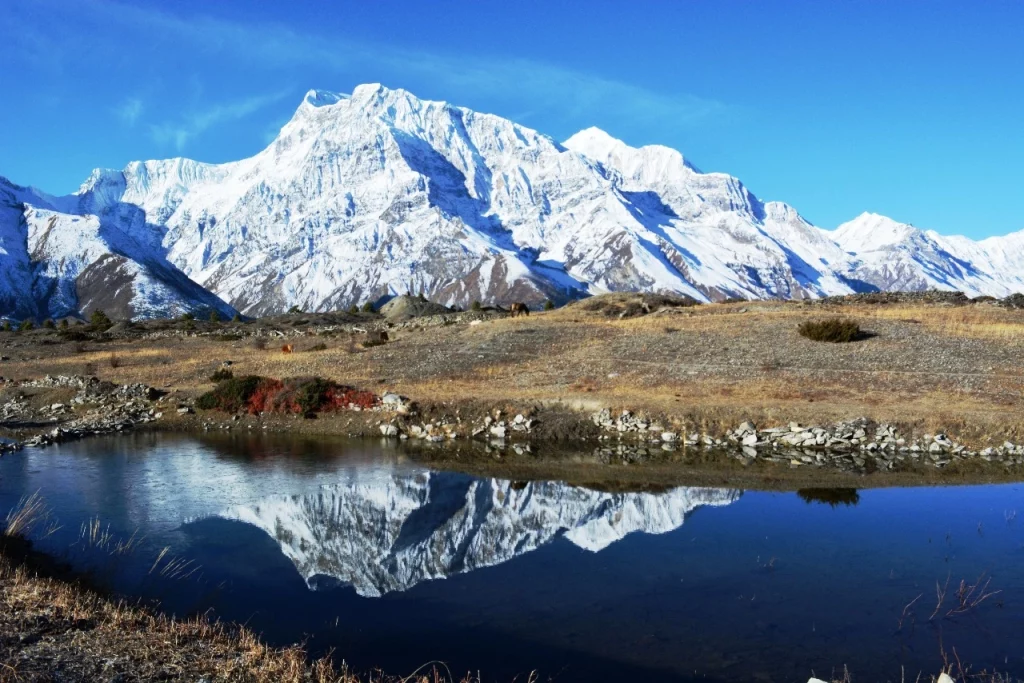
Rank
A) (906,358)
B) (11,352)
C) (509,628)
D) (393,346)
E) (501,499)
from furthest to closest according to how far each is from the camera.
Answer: (11,352) < (393,346) < (906,358) < (501,499) < (509,628)

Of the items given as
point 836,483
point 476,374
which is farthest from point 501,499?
point 476,374

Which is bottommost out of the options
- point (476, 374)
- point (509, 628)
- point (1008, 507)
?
point (509, 628)

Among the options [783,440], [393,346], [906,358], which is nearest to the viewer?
[783,440]

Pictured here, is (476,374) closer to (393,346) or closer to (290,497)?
(393,346)

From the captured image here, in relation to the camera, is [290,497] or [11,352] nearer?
[290,497]

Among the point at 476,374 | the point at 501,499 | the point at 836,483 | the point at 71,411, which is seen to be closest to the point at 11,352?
the point at 71,411

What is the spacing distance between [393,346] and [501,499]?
125 feet

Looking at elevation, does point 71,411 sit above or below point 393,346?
below

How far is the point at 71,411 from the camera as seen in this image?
47.7m

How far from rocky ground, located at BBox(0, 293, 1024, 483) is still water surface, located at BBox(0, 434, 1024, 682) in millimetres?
7444

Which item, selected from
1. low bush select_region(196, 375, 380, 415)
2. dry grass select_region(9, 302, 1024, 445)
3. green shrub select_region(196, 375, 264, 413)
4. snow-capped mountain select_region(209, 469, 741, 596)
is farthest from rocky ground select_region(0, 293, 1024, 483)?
snow-capped mountain select_region(209, 469, 741, 596)

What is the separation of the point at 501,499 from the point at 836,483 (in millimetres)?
13010

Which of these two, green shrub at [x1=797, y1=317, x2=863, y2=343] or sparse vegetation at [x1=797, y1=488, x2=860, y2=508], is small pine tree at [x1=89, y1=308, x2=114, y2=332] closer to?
green shrub at [x1=797, y1=317, x2=863, y2=343]

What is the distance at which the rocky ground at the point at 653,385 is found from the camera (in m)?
34.8
